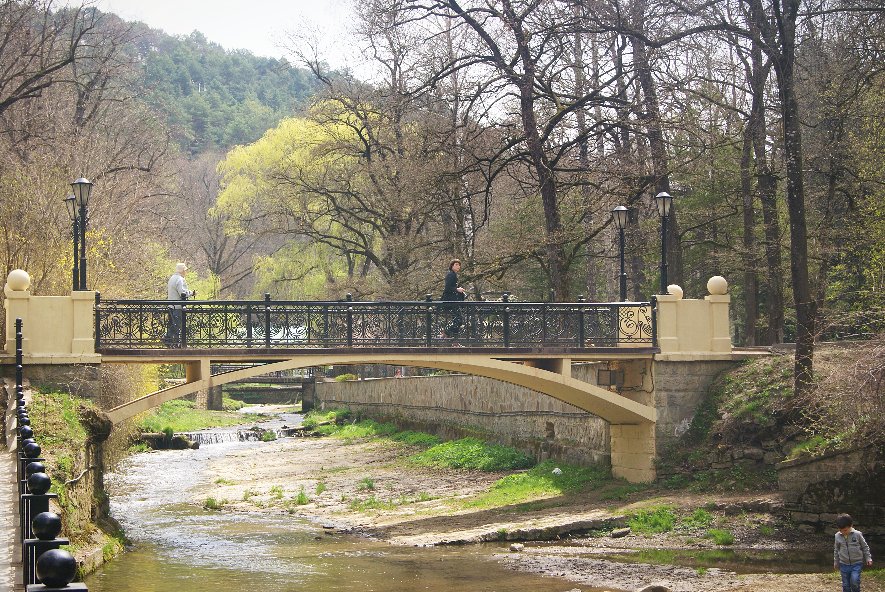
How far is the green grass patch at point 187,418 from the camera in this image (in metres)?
41.2

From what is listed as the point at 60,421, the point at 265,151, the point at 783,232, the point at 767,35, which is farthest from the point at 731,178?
the point at 265,151

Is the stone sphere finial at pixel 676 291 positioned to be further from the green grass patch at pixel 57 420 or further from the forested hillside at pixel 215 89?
the forested hillside at pixel 215 89

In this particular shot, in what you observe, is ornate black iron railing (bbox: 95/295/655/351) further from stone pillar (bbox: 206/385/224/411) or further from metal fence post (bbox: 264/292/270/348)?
stone pillar (bbox: 206/385/224/411)

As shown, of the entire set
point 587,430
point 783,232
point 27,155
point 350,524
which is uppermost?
point 27,155

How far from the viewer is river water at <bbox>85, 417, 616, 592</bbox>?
606 inches

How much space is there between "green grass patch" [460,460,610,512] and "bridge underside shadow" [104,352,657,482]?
71cm

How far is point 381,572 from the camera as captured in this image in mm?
16391

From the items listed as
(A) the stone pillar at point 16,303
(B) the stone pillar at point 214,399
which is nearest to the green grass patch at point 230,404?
(B) the stone pillar at point 214,399

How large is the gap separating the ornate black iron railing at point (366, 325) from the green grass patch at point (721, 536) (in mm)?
4522

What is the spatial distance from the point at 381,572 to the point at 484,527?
3.77 metres

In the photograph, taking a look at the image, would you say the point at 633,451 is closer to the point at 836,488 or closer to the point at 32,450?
the point at 836,488

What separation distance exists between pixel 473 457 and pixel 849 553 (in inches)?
652

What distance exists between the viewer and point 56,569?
13.0 feet

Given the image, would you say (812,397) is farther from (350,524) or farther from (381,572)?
(350,524)
